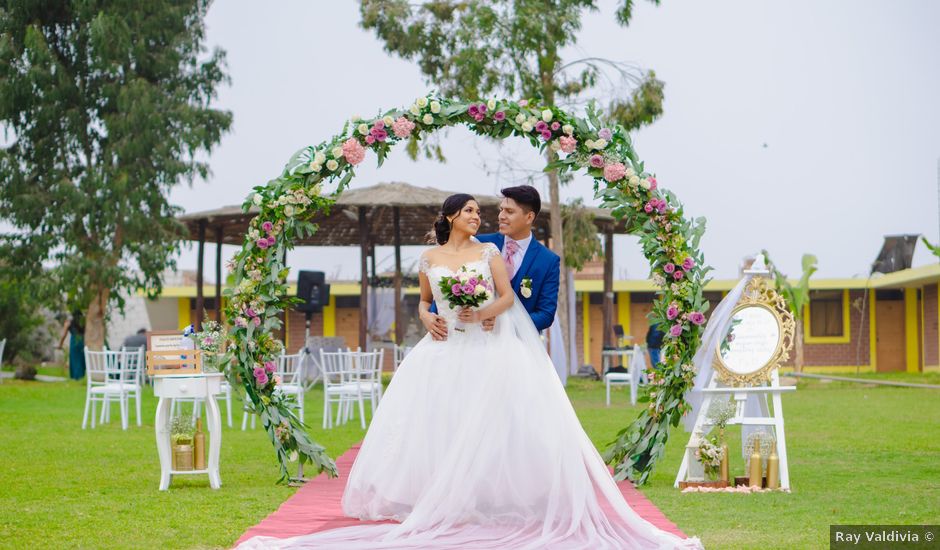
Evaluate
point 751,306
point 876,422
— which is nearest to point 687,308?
point 751,306

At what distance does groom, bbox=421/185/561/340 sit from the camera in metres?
6.84

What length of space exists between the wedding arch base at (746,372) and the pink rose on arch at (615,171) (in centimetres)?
114

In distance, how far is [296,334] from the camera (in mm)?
31844

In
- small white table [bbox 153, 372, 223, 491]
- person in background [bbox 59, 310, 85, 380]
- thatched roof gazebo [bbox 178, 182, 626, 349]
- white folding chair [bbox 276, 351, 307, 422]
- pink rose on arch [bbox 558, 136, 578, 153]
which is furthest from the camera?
person in background [bbox 59, 310, 85, 380]

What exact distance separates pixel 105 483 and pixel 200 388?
1.07 m

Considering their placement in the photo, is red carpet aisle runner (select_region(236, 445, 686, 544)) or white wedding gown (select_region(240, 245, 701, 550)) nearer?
white wedding gown (select_region(240, 245, 701, 550))

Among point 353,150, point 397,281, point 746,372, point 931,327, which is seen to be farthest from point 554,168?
point 931,327

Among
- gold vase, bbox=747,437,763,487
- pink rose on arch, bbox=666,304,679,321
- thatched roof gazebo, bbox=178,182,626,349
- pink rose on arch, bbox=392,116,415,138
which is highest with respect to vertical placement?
thatched roof gazebo, bbox=178,182,626,349

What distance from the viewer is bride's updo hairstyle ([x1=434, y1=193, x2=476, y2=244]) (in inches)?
250

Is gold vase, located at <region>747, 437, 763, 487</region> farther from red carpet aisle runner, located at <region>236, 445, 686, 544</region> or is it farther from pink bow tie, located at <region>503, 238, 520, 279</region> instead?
pink bow tie, located at <region>503, 238, 520, 279</region>

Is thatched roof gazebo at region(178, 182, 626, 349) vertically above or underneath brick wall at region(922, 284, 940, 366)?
above

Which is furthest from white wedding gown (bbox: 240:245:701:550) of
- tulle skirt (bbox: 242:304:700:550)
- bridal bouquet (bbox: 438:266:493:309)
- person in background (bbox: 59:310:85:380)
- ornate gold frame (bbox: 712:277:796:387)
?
person in background (bbox: 59:310:85:380)

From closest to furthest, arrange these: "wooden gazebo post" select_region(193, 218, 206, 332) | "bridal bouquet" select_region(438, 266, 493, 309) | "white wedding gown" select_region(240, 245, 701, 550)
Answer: "white wedding gown" select_region(240, 245, 701, 550)
"bridal bouquet" select_region(438, 266, 493, 309)
"wooden gazebo post" select_region(193, 218, 206, 332)

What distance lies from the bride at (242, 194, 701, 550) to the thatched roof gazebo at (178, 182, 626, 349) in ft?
40.1
